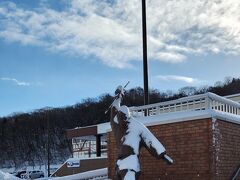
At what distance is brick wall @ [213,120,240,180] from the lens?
11.5m

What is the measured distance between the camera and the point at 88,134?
103 feet

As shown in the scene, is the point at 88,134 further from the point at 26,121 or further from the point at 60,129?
the point at 26,121

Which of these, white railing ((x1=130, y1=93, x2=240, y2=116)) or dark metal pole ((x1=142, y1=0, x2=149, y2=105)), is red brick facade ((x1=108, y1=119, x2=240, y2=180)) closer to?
white railing ((x1=130, y1=93, x2=240, y2=116))

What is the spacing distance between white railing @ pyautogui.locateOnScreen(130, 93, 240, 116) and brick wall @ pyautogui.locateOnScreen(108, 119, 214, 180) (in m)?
0.64

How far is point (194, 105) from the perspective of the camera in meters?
13.2

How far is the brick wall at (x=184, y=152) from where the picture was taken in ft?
38.1

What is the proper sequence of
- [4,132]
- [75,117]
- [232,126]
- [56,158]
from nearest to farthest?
[232,126] → [56,158] → [75,117] → [4,132]

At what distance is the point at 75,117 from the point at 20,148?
1760 cm

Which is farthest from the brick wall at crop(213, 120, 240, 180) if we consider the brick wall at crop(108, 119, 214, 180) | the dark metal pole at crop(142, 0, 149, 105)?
the dark metal pole at crop(142, 0, 149, 105)

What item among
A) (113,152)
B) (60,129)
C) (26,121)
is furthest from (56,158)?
(113,152)

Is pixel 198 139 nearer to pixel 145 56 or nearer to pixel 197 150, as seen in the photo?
pixel 197 150

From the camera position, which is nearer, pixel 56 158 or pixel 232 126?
pixel 232 126

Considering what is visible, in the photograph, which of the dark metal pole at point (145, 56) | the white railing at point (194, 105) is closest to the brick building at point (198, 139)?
the white railing at point (194, 105)

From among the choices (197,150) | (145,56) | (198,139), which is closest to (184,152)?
(197,150)
